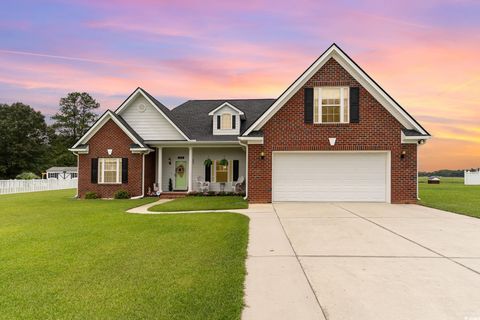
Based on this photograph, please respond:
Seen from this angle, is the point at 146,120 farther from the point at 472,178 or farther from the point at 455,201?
the point at 472,178

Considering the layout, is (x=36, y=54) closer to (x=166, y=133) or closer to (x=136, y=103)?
(x=136, y=103)

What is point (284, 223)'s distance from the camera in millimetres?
9523

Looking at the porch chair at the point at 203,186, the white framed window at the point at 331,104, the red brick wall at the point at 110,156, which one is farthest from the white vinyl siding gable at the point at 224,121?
the white framed window at the point at 331,104

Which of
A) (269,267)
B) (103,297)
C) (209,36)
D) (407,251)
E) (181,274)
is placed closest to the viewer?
(103,297)

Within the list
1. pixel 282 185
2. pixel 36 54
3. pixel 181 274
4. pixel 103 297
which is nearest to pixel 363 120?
pixel 282 185

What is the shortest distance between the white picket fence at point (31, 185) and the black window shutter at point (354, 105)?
2422 centimetres

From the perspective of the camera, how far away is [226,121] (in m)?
19.9

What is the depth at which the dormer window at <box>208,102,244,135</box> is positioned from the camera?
19.8m

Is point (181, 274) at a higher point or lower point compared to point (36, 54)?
lower

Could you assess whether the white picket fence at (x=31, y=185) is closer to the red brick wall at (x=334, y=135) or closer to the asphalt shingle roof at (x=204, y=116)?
the asphalt shingle roof at (x=204, y=116)

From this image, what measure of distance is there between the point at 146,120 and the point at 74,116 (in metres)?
49.4

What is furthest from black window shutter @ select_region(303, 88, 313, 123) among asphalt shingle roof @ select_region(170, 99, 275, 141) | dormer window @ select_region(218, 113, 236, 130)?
dormer window @ select_region(218, 113, 236, 130)

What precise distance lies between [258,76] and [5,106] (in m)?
55.0

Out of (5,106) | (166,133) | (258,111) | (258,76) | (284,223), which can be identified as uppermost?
(5,106)
